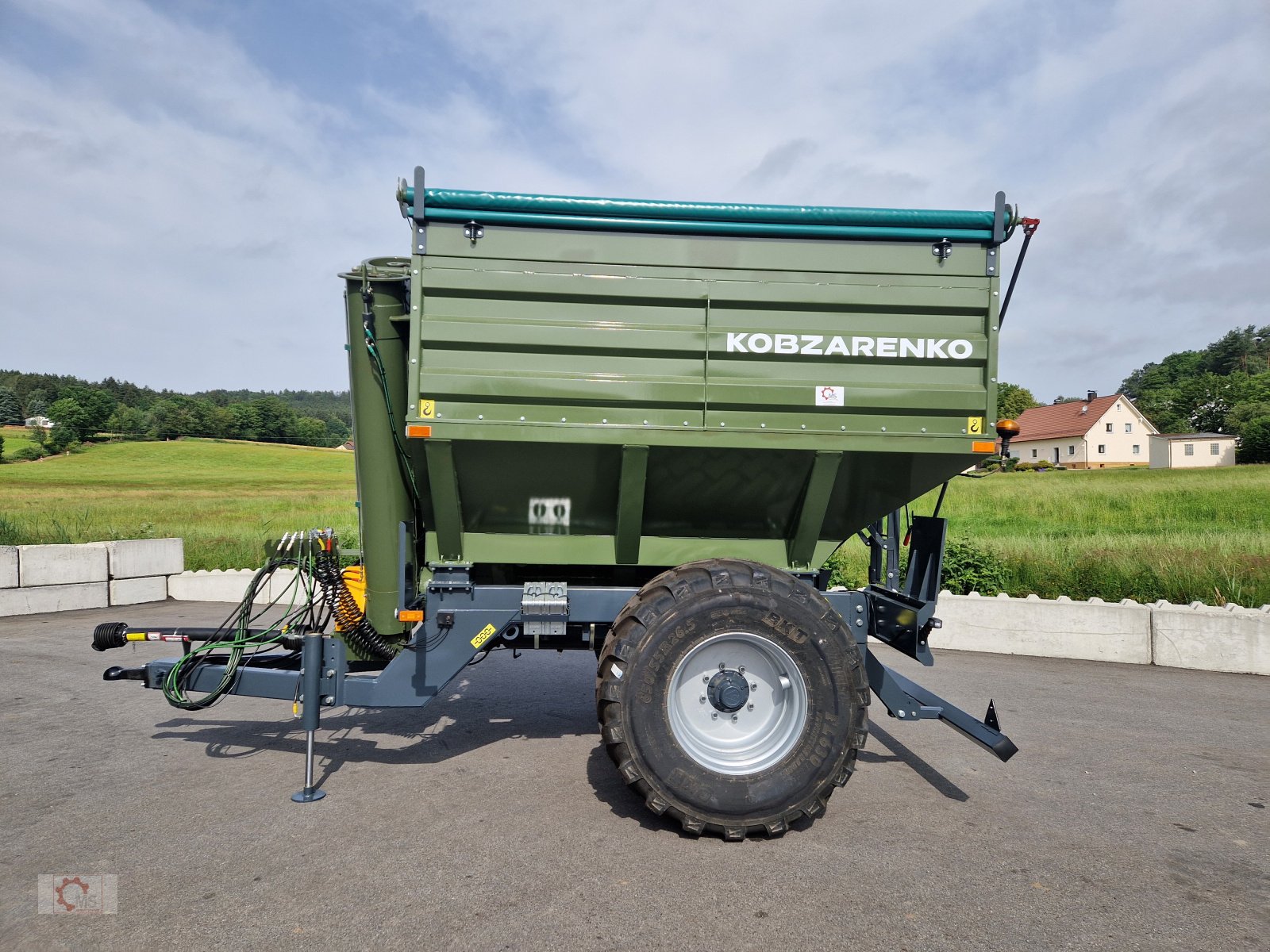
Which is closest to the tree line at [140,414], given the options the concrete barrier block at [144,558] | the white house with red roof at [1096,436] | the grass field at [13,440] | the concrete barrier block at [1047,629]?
the grass field at [13,440]

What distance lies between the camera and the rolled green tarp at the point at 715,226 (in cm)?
365

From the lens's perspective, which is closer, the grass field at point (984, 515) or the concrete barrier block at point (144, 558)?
the grass field at point (984, 515)

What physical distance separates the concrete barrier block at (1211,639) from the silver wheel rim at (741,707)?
18.3 ft

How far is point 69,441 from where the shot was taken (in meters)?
37.8

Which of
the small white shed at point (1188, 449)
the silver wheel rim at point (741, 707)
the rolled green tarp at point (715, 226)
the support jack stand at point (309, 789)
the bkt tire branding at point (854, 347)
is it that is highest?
the small white shed at point (1188, 449)

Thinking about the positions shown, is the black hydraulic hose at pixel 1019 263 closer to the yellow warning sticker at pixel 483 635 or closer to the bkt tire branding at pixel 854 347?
the bkt tire branding at pixel 854 347

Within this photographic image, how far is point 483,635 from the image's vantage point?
385 cm

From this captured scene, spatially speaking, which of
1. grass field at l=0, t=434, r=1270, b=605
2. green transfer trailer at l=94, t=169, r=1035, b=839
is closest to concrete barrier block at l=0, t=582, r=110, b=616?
grass field at l=0, t=434, r=1270, b=605

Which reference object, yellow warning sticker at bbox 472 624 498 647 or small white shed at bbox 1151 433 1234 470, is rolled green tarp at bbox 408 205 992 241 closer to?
yellow warning sticker at bbox 472 624 498 647

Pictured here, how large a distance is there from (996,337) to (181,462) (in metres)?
43.4

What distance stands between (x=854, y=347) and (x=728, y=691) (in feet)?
5.78

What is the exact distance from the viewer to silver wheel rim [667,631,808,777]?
3605 millimetres

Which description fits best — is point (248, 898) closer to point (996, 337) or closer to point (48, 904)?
point (48, 904)

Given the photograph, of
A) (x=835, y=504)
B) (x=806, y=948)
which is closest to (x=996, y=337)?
(x=835, y=504)
